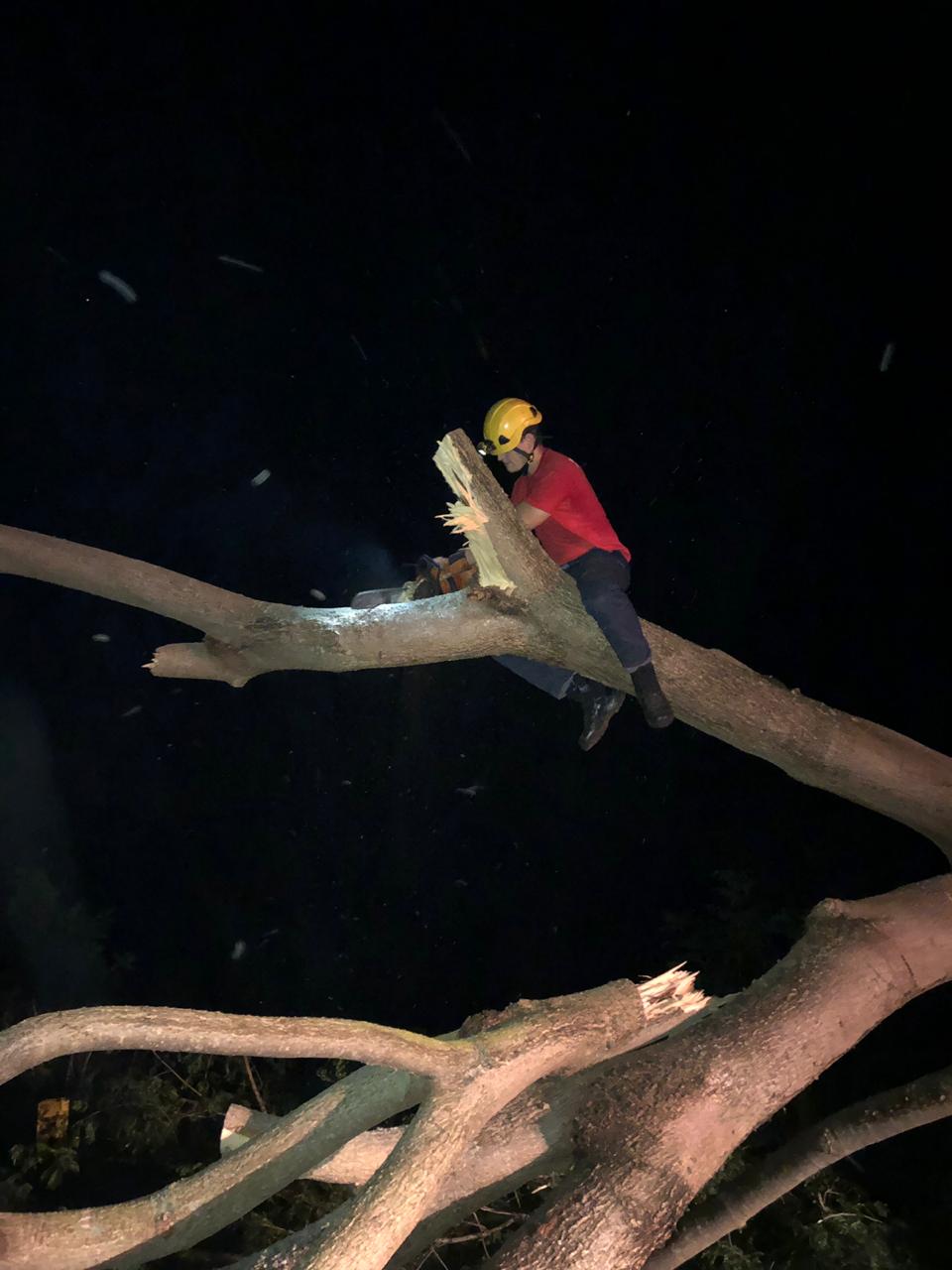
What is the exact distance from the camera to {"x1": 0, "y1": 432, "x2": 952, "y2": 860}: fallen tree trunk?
115 inches

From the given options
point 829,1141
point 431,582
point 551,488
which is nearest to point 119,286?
point 431,582

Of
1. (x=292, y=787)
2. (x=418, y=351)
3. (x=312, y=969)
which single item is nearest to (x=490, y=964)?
(x=312, y=969)

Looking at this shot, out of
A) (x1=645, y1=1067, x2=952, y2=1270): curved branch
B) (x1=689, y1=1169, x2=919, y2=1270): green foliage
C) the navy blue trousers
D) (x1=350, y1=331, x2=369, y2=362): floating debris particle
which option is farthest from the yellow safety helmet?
(x1=350, y1=331, x2=369, y2=362): floating debris particle

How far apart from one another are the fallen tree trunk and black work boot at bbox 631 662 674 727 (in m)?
0.05

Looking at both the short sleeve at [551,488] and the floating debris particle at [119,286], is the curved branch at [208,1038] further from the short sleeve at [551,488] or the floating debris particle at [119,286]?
the floating debris particle at [119,286]

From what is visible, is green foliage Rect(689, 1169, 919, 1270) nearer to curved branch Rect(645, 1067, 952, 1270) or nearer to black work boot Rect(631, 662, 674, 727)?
curved branch Rect(645, 1067, 952, 1270)

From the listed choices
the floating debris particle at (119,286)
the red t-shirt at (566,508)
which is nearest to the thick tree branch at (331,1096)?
the red t-shirt at (566,508)

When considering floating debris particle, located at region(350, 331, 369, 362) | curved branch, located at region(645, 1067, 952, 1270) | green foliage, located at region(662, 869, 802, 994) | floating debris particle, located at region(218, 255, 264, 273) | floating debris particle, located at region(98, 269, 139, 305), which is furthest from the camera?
floating debris particle, located at region(350, 331, 369, 362)

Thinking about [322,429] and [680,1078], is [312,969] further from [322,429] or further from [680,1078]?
[680,1078]

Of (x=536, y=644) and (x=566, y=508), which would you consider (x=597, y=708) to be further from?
(x=566, y=508)

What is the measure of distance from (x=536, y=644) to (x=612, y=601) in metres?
0.34

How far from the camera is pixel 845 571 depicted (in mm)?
6328

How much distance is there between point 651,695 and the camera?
2930 mm

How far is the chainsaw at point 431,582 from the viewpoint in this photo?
10.6 ft
